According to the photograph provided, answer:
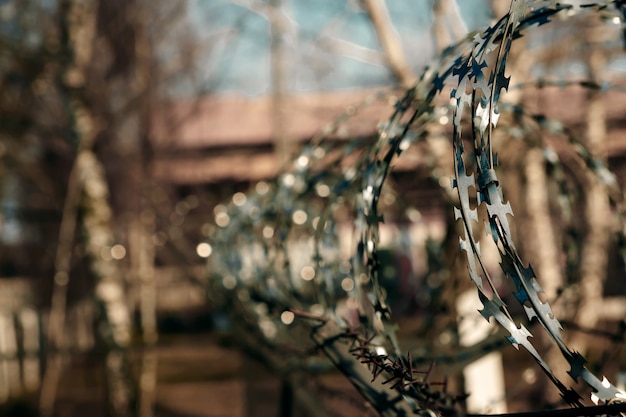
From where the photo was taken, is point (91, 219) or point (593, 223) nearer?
point (91, 219)

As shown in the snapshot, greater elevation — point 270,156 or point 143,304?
point 270,156

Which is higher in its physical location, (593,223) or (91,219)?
(91,219)

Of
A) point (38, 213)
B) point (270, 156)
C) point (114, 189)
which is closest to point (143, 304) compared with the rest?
point (114, 189)

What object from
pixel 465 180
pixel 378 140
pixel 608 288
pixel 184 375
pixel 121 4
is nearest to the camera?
pixel 465 180

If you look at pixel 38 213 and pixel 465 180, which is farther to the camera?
pixel 38 213

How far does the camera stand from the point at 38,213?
1789cm

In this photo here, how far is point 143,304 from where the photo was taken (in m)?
14.7

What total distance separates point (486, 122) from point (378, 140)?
0.91m

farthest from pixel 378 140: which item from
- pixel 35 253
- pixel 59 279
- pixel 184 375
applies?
pixel 35 253

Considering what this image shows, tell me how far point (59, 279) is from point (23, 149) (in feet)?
16.2

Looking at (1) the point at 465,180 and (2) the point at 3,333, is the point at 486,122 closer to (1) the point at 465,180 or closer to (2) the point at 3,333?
(1) the point at 465,180

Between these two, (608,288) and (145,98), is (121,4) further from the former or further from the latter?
(608,288)

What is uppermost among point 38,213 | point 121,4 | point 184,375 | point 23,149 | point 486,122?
point 121,4

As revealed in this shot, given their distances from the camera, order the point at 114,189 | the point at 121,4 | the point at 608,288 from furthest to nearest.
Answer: the point at 608,288, the point at 114,189, the point at 121,4
